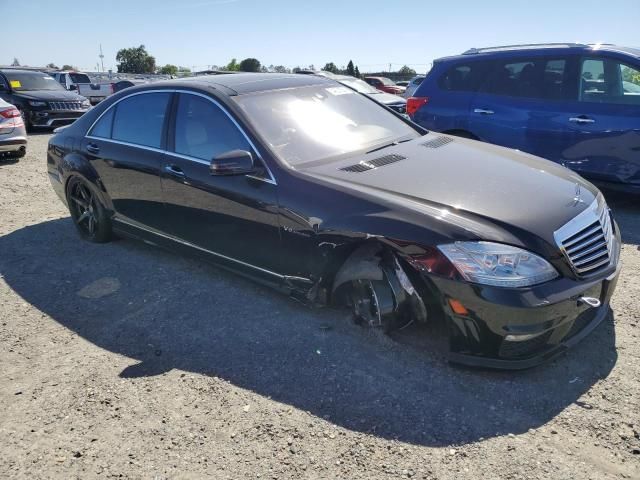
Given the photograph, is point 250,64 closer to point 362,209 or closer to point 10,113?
point 10,113

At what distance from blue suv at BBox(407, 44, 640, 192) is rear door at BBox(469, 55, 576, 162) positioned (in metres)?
0.01

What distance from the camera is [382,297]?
3059mm

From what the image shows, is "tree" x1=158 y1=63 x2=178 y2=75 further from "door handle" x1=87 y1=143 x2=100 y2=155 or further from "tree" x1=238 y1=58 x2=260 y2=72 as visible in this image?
"door handle" x1=87 y1=143 x2=100 y2=155

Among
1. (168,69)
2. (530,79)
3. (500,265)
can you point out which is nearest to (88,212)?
(500,265)

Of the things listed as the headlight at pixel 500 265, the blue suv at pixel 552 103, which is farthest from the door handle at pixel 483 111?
the headlight at pixel 500 265

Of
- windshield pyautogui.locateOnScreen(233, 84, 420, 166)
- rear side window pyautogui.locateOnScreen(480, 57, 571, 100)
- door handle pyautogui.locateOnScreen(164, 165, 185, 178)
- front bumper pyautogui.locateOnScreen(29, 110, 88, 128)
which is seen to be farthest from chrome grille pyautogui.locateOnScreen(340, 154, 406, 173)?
front bumper pyautogui.locateOnScreen(29, 110, 88, 128)

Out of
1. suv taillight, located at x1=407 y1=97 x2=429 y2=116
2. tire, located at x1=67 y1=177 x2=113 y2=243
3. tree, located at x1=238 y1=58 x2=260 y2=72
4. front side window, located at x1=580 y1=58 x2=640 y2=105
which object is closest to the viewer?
tire, located at x1=67 y1=177 x2=113 y2=243

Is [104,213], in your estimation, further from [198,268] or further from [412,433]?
[412,433]

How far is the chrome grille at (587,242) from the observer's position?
2.78 meters

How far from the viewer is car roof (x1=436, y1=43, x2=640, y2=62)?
5633 millimetres

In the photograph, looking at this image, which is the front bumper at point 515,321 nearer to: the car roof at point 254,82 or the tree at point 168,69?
the car roof at point 254,82

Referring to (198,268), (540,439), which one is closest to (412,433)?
(540,439)

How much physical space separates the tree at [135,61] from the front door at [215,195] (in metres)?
63.7

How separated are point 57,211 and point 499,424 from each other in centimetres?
609
